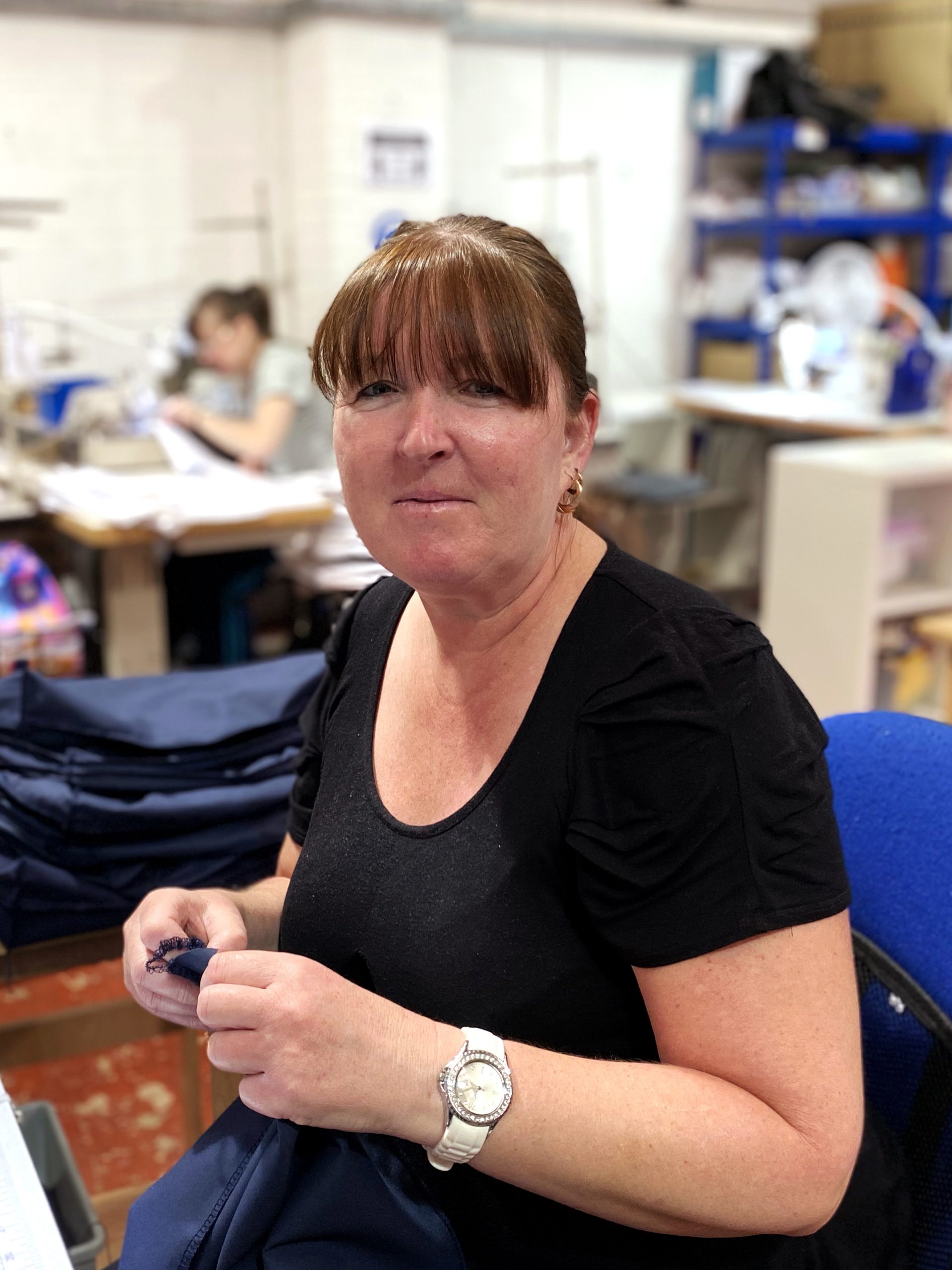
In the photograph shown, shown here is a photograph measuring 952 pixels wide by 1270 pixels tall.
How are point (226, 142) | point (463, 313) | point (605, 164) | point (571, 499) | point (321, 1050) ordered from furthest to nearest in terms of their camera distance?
1. point (605, 164)
2. point (226, 142)
3. point (571, 499)
4. point (463, 313)
5. point (321, 1050)

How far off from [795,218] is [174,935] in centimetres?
534

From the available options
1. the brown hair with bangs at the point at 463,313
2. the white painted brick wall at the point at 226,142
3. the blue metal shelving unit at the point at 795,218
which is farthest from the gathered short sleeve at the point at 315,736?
the blue metal shelving unit at the point at 795,218

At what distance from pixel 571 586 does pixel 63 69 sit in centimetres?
469

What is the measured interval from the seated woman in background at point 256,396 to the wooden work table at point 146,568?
0.46 m

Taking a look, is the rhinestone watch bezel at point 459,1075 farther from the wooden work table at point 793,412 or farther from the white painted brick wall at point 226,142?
the white painted brick wall at point 226,142

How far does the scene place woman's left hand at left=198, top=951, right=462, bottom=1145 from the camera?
0.78m

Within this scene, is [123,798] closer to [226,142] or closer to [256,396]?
[256,396]

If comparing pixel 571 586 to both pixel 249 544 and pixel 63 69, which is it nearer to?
pixel 249 544

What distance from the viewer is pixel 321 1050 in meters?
0.78

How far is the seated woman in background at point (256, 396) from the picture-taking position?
12.1ft

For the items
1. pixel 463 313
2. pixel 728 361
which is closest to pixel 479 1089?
pixel 463 313

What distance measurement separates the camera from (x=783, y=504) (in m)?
3.15

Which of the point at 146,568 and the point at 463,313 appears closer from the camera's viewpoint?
the point at 463,313

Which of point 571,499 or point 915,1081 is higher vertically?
point 571,499
